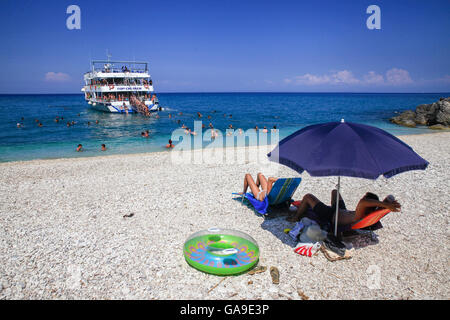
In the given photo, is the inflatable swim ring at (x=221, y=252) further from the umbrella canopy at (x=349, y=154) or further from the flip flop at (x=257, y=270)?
the umbrella canopy at (x=349, y=154)

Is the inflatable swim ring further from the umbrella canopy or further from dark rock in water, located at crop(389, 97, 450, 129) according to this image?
dark rock in water, located at crop(389, 97, 450, 129)

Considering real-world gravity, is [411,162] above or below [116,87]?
below

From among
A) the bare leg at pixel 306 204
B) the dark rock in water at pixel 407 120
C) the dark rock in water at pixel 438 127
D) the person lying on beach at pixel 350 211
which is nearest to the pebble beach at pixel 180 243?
the bare leg at pixel 306 204

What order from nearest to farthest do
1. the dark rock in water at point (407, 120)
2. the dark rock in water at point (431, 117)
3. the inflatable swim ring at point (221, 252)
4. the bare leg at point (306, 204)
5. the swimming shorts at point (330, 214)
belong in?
the inflatable swim ring at point (221, 252) → the swimming shorts at point (330, 214) → the bare leg at point (306, 204) → the dark rock in water at point (431, 117) → the dark rock in water at point (407, 120)

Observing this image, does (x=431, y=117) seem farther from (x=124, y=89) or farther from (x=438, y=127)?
(x=124, y=89)

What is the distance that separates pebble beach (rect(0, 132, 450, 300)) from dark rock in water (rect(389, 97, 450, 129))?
22.1 metres

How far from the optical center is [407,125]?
27.3 m

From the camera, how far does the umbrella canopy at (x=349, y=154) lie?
10.6ft

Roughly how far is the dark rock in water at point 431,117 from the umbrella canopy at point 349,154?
88.8 feet

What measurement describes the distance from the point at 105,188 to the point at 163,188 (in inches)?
65.6

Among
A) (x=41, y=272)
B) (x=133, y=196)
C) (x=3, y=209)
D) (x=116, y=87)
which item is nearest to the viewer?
(x=41, y=272)
